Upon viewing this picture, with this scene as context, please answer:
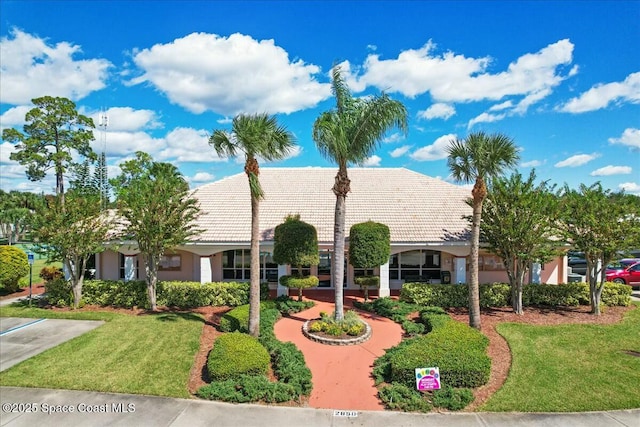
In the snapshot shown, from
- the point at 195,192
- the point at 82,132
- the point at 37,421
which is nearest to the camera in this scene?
the point at 37,421

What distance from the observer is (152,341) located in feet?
42.9

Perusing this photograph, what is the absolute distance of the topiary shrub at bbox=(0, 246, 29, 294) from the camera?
68.7 ft

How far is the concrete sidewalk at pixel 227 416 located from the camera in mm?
8539

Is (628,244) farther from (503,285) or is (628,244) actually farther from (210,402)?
(210,402)

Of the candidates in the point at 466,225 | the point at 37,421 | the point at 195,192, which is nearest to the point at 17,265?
the point at 195,192

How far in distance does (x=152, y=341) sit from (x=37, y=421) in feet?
14.9

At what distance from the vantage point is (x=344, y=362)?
1173 cm

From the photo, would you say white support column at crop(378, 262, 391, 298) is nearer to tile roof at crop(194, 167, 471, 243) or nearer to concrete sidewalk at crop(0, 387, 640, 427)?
tile roof at crop(194, 167, 471, 243)

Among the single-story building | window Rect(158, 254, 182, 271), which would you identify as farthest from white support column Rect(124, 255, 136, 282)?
window Rect(158, 254, 182, 271)

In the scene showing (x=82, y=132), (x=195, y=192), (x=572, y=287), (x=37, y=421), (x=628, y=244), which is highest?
(x=82, y=132)

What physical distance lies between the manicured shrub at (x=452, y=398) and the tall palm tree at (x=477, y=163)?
15.5ft

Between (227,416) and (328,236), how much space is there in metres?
11.7

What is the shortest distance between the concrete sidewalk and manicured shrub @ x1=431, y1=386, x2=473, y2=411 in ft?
0.81

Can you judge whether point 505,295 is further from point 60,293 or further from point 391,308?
point 60,293
